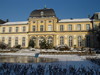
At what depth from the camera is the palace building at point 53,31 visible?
3331 cm

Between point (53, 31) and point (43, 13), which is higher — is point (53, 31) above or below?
below

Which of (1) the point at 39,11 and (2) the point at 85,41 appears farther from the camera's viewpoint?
(1) the point at 39,11

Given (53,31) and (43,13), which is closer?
(53,31)

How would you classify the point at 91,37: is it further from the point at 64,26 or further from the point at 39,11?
the point at 39,11

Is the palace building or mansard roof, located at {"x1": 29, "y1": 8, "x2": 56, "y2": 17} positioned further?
mansard roof, located at {"x1": 29, "y1": 8, "x2": 56, "y2": 17}

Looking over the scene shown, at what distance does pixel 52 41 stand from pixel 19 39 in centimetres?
994

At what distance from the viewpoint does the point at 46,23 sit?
115 ft

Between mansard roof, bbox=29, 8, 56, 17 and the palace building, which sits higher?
mansard roof, bbox=29, 8, 56, 17

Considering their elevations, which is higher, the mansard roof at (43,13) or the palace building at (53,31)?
the mansard roof at (43,13)

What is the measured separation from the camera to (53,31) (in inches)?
1340

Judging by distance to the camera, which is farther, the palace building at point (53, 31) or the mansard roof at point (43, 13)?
the mansard roof at point (43, 13)

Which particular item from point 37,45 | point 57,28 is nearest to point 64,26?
point 57,28

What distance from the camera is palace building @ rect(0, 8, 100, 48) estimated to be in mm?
33312

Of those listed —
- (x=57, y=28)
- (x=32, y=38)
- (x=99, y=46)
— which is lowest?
(x=99, y=46)
